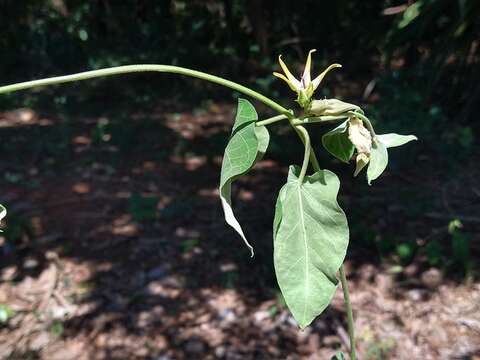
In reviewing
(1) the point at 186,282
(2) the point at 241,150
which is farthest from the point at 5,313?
(2) the point at 241,150

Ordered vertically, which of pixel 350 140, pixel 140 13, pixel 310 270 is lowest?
pixel 140 13

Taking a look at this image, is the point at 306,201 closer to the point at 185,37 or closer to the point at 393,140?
the point at 393,140

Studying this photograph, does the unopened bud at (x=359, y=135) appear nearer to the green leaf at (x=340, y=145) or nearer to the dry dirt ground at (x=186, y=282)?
the green leaf at (x=340, y=145)

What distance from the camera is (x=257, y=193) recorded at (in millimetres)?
3195

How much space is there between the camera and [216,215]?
119 inches

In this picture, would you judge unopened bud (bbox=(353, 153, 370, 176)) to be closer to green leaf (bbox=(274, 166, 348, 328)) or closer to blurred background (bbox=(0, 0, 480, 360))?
green leaf (bbox=(274, 166, 348, 328))

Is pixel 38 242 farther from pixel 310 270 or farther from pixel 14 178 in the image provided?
pixel 310 270

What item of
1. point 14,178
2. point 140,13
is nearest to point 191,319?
point 14,178

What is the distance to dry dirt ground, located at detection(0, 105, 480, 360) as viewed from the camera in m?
2.16

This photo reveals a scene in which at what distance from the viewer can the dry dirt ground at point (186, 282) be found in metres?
2.16

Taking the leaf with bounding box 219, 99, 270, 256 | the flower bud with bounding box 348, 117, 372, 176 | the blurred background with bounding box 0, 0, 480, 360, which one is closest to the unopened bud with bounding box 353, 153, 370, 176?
the flower bud with bounding box 348, 117, 372, 176

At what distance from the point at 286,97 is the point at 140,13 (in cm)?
238

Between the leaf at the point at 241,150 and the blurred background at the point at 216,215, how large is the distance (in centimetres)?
164

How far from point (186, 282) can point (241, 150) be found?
80.5 inches
